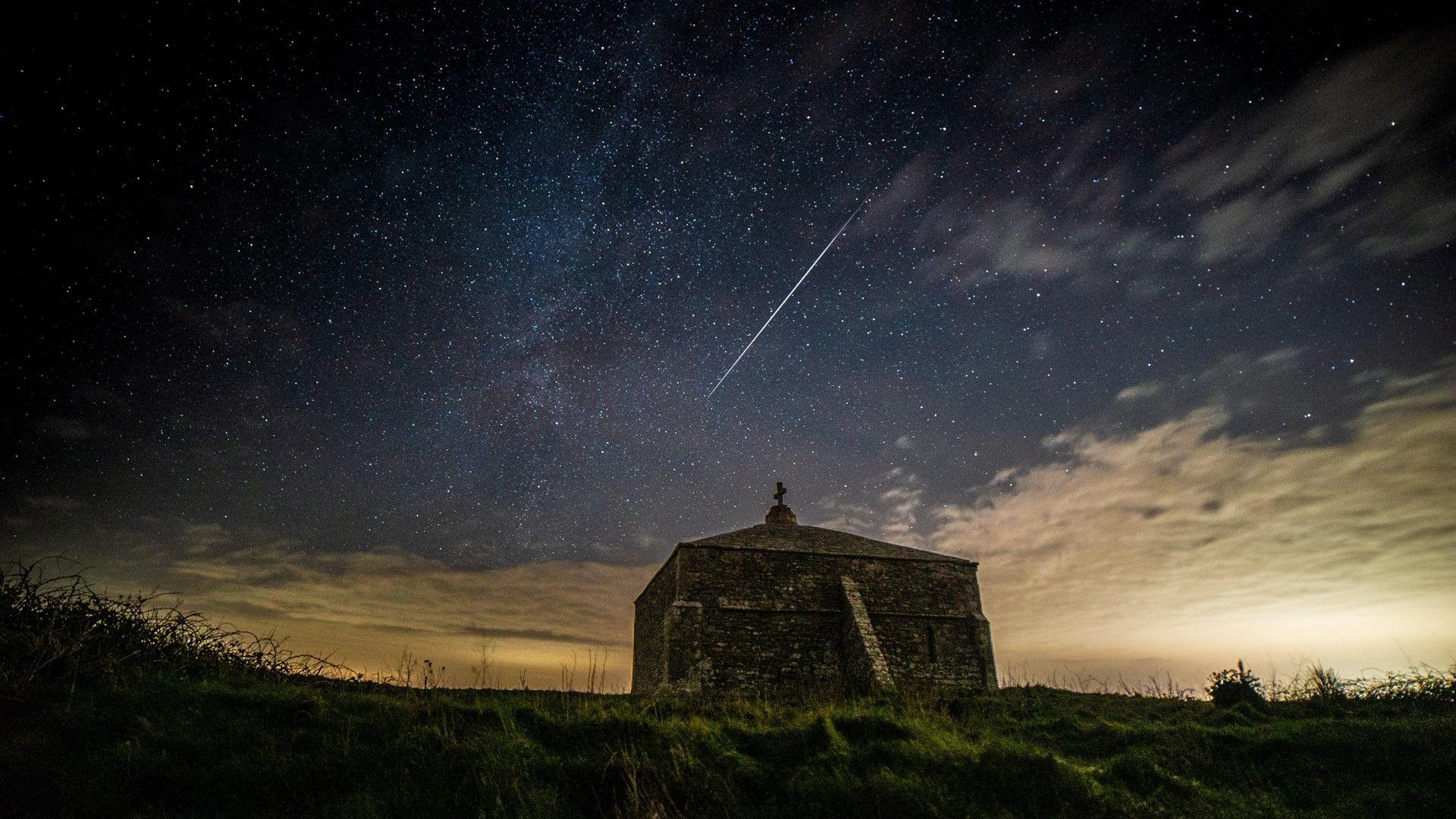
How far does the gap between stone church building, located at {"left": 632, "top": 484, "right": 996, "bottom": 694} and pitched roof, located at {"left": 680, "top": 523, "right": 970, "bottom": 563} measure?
65 mm

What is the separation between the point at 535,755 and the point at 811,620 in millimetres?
14314

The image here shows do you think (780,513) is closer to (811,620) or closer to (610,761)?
(811,620)

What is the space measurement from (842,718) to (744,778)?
8.10 feet

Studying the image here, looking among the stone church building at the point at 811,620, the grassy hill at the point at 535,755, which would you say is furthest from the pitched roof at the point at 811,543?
the grassy hill at the point at 535,755

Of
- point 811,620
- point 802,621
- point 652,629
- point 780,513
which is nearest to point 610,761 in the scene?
point 802,621

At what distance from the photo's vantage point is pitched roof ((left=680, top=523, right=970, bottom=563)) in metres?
22.2

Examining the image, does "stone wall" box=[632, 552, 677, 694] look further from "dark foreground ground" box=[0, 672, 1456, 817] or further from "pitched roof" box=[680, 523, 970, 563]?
"dark foreground ground" box=[0, 672, 1456, 817]

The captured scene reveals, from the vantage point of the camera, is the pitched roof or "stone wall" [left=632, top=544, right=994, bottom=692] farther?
the pitched roof

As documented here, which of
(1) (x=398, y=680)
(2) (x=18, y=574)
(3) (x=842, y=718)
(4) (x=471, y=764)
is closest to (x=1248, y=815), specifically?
(3) (x=842, y=718)

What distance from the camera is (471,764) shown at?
7527 mm

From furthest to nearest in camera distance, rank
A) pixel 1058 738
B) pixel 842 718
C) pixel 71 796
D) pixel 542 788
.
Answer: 1. pixel 1058 738
2. pixel 842 718
3. pixel 542 788
4. pixel 71 796

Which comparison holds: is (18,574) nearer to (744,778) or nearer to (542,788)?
(542,788)

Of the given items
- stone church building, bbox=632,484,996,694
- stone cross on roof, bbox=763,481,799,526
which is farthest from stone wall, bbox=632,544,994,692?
stone cross on roof, bbox=763,481,799,526

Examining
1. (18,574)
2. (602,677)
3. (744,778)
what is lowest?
(744,778)
